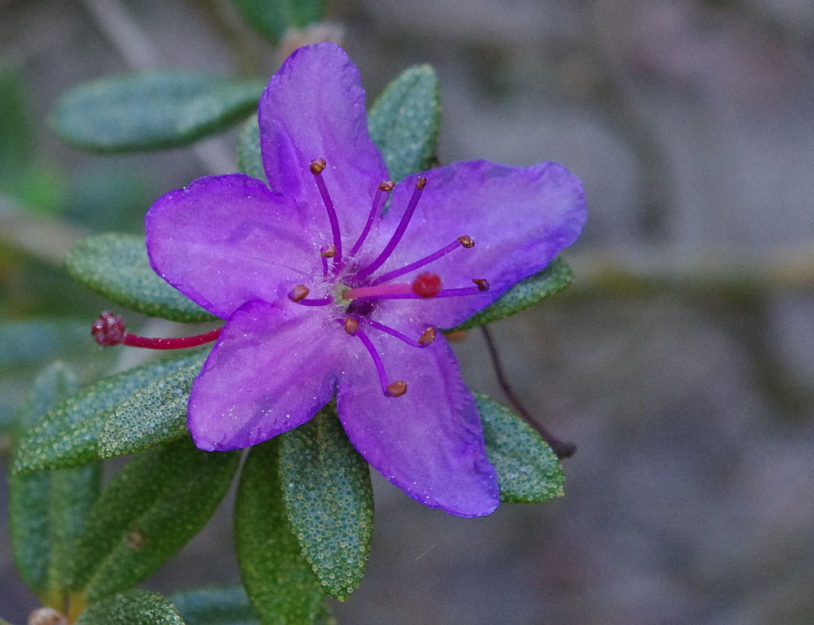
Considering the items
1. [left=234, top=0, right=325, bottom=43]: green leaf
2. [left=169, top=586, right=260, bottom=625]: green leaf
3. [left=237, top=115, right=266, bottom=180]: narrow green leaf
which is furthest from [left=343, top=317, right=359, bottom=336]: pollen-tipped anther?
[left=234, top=0, right=325, bottom=43]: green leaf

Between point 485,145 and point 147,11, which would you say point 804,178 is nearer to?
point 485,145

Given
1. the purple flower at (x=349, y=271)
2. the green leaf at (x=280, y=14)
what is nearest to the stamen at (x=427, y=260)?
the purple flower at (x=349, y=271)

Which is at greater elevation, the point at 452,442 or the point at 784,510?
the point at 452,442

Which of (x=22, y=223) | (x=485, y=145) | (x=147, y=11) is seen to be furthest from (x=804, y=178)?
(x=22, y=223)

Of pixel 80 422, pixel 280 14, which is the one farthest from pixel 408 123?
pixel 280 14

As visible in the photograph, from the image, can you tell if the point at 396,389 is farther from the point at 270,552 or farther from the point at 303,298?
the point at 270,552

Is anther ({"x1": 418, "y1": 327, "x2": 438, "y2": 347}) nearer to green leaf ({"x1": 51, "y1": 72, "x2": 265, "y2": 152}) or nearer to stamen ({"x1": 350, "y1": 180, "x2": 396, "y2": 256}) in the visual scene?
stamen ({"x1": 350, "y1": 180, "x2": 396, "y2": 256})
